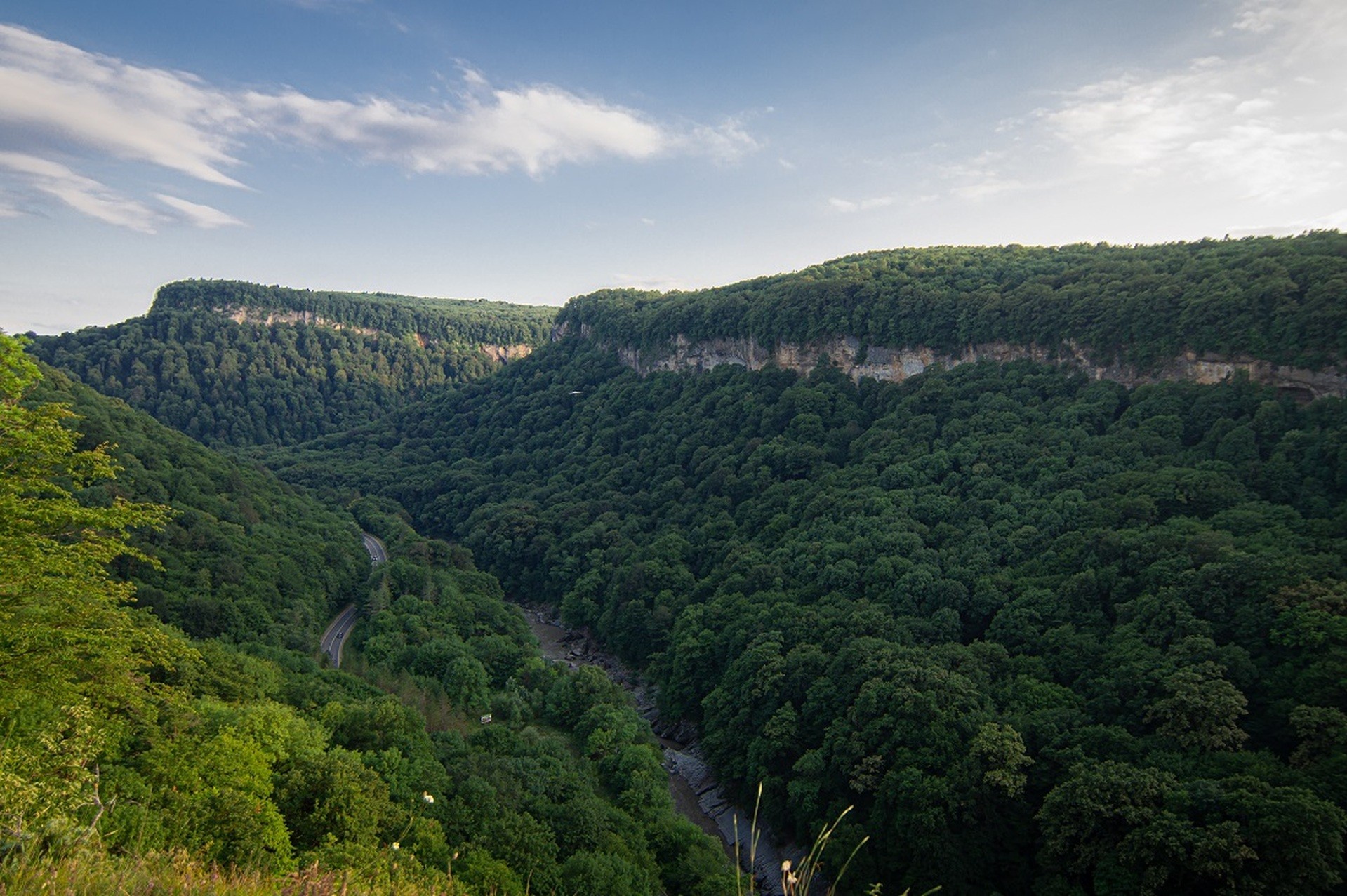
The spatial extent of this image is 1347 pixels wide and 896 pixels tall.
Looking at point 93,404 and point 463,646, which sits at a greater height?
point 93,404

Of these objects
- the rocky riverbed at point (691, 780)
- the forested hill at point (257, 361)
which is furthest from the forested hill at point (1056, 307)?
the forested hill at point (257, 361)

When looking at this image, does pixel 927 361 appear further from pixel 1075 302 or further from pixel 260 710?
pixel 260 710

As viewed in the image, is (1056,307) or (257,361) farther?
(257,361)

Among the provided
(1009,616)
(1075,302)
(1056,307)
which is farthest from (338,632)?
(1075,302)

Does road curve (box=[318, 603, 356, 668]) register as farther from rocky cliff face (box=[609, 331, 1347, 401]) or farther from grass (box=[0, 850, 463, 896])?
rocky cliff face (box=[609, 331, 1347, 401])

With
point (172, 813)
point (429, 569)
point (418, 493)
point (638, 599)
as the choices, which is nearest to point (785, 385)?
point (638, 599)

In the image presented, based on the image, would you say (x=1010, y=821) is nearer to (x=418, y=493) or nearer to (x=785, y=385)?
(x=785, y=385)

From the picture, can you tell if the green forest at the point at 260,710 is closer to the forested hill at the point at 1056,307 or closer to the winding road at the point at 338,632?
the winding road at the point at 338,632
